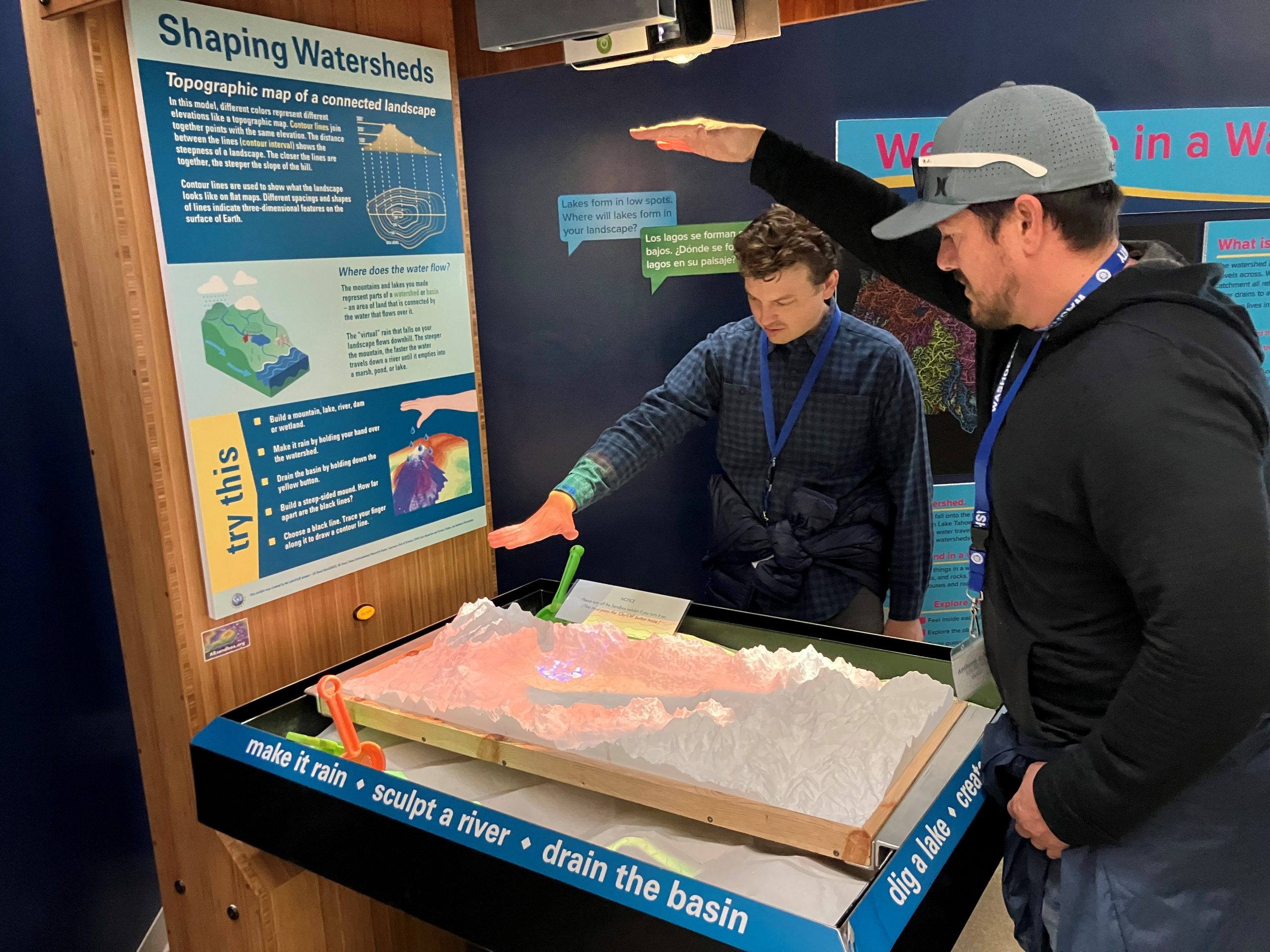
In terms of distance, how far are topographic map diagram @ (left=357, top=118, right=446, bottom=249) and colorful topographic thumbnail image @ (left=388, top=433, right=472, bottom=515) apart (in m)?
0.51

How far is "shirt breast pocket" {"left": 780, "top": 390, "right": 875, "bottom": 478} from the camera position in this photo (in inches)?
90.1

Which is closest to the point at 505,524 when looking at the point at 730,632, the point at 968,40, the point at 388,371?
the point at 388,371

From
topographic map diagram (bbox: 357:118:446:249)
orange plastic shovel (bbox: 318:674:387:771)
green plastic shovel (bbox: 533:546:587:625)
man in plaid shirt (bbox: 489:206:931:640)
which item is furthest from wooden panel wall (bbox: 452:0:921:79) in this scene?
orange plastic shovel (bbox: 318:674:387:771)

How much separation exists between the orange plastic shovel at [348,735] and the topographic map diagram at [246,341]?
0.65m

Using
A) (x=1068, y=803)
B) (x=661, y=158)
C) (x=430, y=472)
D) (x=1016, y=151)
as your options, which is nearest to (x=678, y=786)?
(x=1068, y=803)

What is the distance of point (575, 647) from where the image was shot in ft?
6.76

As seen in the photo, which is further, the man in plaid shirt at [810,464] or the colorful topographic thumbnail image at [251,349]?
the man in plaid shirt at [810,464]

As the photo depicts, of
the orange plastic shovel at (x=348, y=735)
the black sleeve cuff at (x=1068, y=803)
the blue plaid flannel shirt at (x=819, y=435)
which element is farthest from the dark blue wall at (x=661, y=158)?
the black sleeve cuff at (x=1068, y=803)

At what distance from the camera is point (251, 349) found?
1965 millimetres

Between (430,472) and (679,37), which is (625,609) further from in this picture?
(679,37)

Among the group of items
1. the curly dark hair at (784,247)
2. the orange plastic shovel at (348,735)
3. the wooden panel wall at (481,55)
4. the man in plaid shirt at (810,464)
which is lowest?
the orange plastic shovel at (348,735)

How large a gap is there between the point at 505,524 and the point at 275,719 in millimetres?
1102

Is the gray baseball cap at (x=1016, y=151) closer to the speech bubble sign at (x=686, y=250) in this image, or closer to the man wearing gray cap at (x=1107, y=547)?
the man wearing gray cap at (x=1107, y=547)

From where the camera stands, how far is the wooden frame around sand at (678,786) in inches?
54.8
